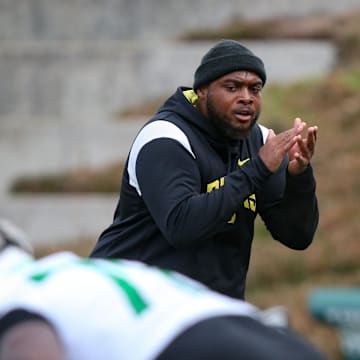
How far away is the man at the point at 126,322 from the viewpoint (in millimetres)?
2527

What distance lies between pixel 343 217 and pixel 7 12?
6.78 m

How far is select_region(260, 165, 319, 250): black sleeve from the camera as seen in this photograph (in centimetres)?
457

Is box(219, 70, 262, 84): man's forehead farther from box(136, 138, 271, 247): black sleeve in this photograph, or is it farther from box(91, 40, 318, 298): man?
box(136, 138, 271, 247): black sleeve

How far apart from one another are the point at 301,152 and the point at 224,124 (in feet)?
0.94

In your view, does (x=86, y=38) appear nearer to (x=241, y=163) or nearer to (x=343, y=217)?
(x=343, y=217)

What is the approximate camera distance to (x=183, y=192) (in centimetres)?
421

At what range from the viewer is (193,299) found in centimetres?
262

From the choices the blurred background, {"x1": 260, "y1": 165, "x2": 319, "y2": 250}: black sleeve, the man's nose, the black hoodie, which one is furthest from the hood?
the blurred background

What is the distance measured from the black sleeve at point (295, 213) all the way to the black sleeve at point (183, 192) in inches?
14.2

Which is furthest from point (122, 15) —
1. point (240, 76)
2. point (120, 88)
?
point (240, 76)

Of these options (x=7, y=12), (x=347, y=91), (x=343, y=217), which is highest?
(x=7, y=12)

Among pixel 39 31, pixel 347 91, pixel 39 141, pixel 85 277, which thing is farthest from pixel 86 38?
pixel 85 277

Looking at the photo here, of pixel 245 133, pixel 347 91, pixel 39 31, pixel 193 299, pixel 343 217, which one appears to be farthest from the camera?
pixel 39 31

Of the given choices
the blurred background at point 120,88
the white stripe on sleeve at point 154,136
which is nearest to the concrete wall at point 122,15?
the blurred background at point 120,88
